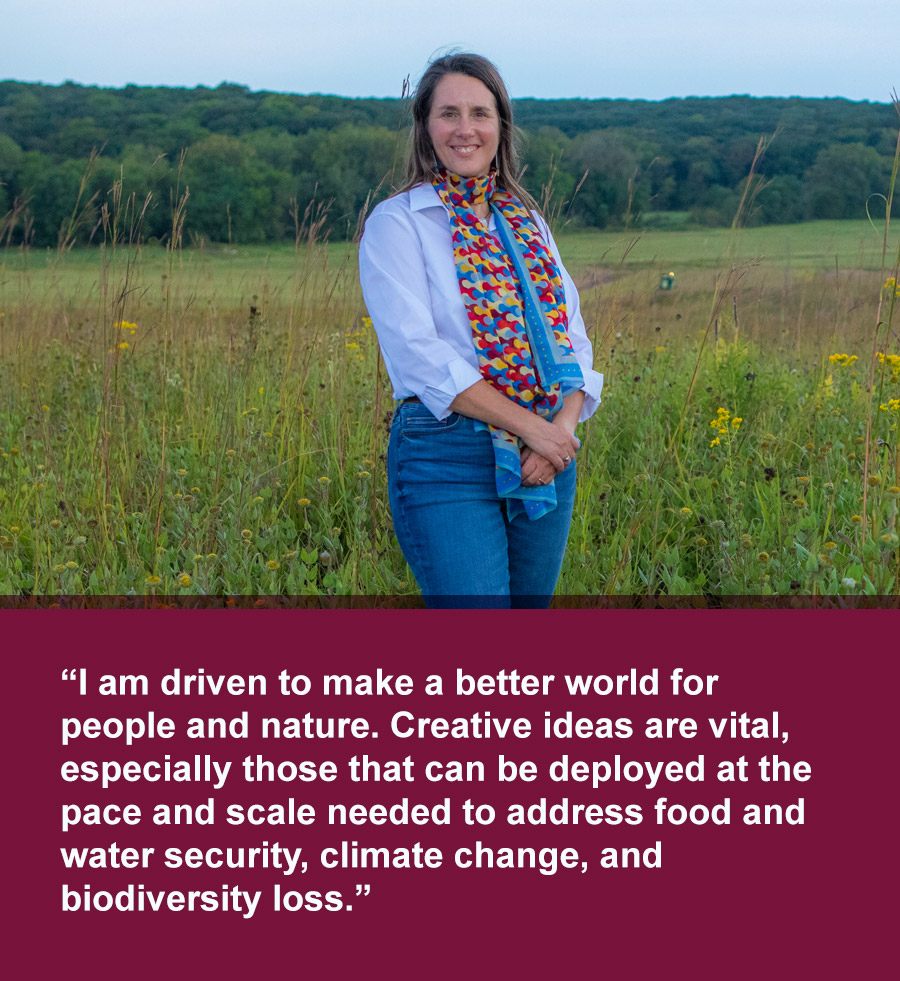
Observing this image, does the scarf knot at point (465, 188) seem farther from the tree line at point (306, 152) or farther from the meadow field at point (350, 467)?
the tree line at point (306, 152)

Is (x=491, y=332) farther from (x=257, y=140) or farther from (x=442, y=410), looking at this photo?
(x=257, y=140)

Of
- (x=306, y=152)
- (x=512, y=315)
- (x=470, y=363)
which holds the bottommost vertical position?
(x=470, y=363)

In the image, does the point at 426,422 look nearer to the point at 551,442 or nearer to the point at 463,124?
the point at 551,442

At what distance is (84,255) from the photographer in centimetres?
432

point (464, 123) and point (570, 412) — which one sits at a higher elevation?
point (464, 123)

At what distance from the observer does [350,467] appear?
3.41 metres

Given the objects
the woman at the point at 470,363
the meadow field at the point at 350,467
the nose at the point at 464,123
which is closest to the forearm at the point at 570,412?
the woman at the point at 470,363

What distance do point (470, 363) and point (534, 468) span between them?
0.27 metres

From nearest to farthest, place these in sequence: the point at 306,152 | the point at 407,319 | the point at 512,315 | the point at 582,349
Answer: the point at 407,319 → the point at 512,315 → the point at 582,349 → the point at 306,152

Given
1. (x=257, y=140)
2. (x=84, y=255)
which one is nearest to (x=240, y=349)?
(x=84, y=255)

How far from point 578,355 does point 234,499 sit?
4.61 feet

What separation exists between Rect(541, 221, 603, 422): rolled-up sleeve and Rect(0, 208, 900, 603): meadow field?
2.16 ft

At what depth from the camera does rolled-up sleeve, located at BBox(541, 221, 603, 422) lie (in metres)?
2.12

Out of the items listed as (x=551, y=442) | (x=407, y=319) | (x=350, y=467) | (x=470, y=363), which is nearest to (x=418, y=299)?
(x=407, y=319)
